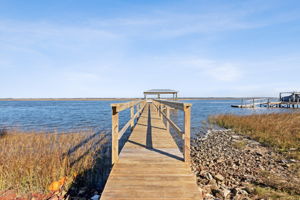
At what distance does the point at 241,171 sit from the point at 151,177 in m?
3.02

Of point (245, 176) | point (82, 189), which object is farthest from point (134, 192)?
point (245, 176)

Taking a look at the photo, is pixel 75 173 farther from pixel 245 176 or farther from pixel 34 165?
pixel 245 176

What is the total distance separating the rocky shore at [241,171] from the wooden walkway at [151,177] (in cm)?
83

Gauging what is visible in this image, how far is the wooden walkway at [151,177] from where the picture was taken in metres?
2.48

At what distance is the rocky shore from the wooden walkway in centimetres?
83

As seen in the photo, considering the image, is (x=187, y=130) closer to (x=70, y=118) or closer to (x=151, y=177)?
(x=151, y=177)

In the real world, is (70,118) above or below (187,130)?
below

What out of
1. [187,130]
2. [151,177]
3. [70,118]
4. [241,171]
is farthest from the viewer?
[70,118]

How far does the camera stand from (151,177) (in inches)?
118

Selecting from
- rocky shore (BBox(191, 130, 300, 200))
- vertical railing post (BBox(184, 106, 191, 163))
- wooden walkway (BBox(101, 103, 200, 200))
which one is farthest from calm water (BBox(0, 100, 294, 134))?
vertical railing post (BBox(184, 106, 191, 163))

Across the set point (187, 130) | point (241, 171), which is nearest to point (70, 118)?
point (187, 130)

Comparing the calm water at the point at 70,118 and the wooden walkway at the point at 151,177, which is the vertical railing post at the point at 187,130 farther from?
the calm water at the point at 70,118

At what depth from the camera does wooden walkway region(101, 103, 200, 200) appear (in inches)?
97.8

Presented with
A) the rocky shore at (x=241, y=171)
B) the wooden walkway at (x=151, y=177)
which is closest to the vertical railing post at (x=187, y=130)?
the wooden walkway at (x=151, y=177)
